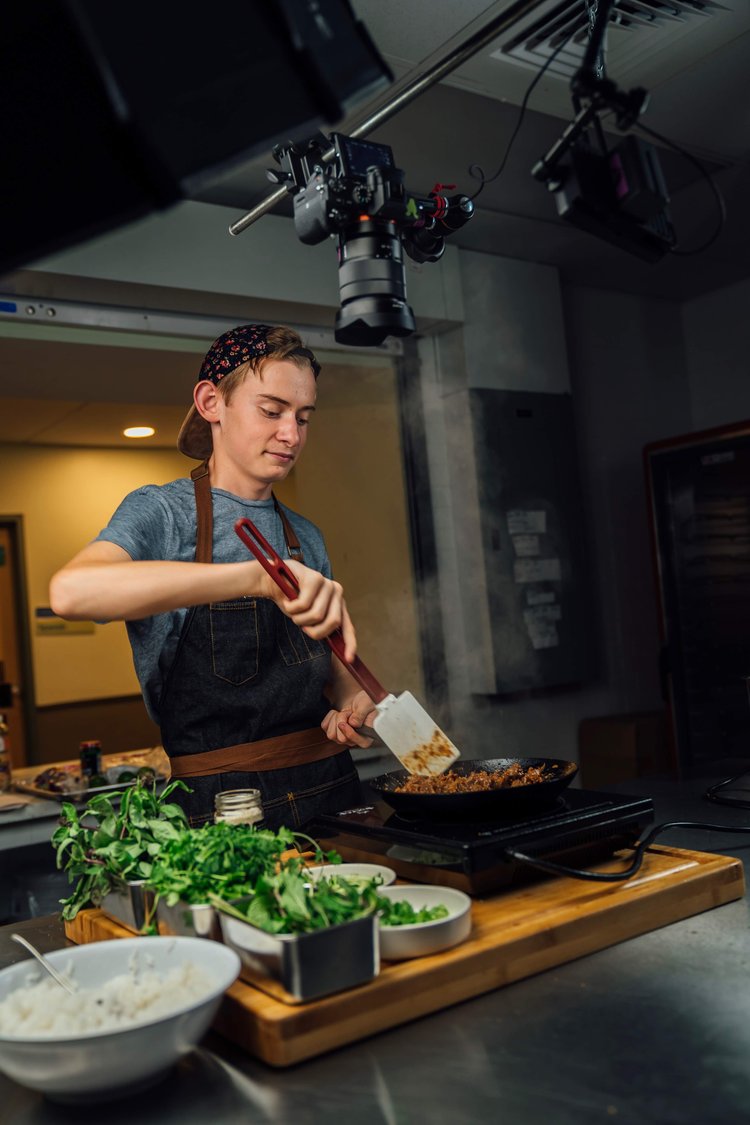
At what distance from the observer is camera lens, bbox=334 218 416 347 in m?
1.45

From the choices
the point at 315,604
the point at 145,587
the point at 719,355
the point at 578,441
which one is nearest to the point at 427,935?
the point at 315,604

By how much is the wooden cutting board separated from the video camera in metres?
0.86

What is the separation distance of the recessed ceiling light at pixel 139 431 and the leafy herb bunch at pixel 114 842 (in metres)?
4.81

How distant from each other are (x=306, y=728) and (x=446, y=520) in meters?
2.27

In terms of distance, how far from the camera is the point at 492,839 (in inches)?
46.1

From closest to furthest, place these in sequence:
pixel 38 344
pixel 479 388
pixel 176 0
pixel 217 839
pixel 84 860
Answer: pixel 176 0
pixel 217 839
pixel 84 860
pixel 38 344
pixel 479 388

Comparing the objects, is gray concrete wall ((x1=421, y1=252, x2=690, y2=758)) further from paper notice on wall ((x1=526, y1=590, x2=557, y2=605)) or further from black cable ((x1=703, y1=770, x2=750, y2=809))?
black cable ((x1=703, y1=770, x2=750, y2=809))

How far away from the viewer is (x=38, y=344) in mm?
3205

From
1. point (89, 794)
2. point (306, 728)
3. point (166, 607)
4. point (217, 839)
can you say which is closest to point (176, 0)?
point (217, 839)

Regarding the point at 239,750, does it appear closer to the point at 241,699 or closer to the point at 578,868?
the point at 241,699

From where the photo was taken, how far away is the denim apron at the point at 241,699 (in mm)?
1803

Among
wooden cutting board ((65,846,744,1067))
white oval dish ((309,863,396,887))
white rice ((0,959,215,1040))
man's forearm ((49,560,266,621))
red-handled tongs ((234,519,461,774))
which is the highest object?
man's forearm ((49,560,266,621))

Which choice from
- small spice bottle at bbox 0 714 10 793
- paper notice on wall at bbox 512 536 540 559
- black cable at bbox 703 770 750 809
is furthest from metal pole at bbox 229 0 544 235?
paper notice on wall at bbox 512 536 540 559

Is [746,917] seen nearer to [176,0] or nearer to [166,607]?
[166,607]
